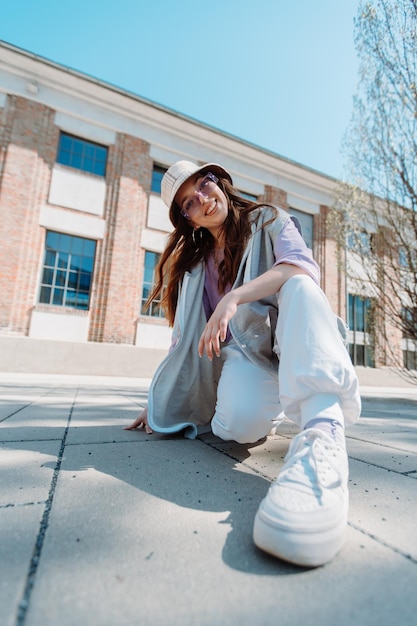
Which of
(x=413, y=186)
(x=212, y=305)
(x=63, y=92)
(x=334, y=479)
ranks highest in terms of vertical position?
(x=63, y=92)

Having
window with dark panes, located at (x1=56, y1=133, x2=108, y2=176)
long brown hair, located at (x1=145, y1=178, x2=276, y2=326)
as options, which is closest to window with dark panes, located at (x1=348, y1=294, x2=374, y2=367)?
window with dark panes, located at (x1=56, y1=133, x2=108, y2=176)

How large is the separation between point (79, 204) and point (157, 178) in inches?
97.9

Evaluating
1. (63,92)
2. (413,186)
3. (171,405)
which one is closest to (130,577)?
(171,405)

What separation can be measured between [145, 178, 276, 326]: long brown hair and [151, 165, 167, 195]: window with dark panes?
8703 mm

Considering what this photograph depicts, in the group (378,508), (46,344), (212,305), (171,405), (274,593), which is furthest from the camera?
(46,344)

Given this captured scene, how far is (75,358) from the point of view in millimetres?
7895

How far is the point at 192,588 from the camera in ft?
1.73

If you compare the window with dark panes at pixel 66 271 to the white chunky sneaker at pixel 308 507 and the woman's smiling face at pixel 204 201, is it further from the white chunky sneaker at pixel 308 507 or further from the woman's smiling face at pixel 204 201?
the white chunky sneaker at pixel 308 507

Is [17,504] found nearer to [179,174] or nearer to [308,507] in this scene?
[308,507]

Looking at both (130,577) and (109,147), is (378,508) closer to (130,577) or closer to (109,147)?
(130,577)

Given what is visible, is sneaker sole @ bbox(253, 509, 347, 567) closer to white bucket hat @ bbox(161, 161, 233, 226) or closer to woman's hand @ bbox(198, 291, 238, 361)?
woman's hand @ bbox(198, 291, 238, 361)

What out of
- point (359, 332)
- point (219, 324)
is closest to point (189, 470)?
point (219, 324)

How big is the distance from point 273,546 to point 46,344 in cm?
804

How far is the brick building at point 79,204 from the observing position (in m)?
8.09
